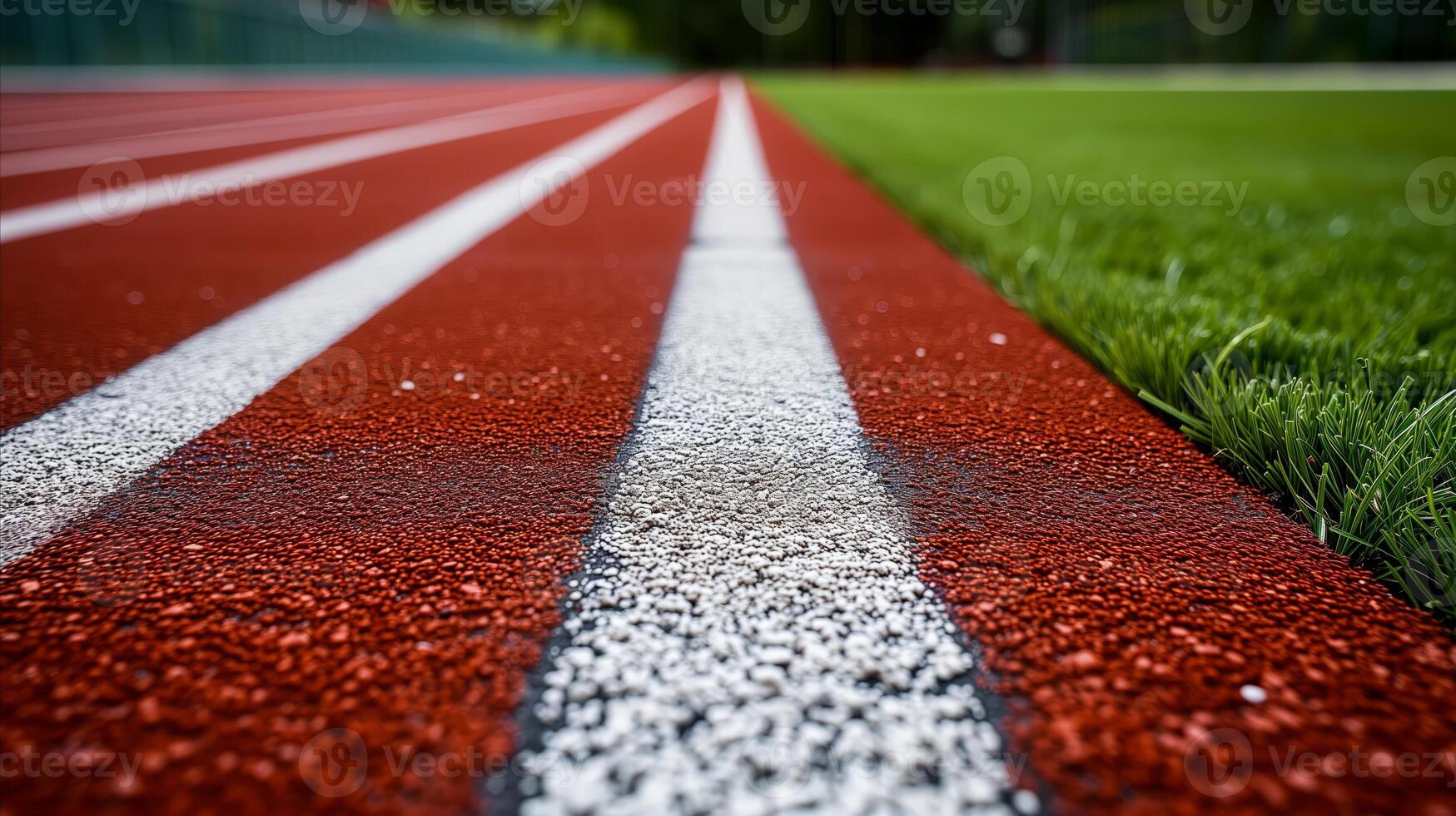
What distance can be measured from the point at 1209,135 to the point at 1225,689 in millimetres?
10706

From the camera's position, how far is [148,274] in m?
3.33

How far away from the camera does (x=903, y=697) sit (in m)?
1.01

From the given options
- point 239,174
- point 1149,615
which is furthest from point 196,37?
point 1149,615

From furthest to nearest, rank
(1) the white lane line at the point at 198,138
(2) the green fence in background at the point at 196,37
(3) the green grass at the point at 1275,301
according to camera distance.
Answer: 1. (2) the green fence in background at the point at 196,37
2. (1) the white lane line at the point at 198,138
3. (3) the green grass at the point at 1275,301

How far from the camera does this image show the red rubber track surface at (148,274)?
90.0 inches

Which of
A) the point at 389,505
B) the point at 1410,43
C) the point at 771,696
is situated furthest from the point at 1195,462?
the point at 1410,43

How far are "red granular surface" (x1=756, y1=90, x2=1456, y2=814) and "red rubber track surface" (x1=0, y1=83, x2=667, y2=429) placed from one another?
1942 mm

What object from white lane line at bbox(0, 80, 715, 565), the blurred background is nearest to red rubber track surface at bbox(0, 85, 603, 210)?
white lane line at bbox(0, 80, 715, 565)

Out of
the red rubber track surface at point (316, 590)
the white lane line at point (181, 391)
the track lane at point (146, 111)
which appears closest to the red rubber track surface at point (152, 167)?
the track lane at point (146, 111)

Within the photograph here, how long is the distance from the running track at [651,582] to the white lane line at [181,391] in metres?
0.01

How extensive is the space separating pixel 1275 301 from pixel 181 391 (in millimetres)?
3168

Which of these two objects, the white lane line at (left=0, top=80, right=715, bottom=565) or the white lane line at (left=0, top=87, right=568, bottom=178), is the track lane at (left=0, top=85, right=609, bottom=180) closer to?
the white lane line at (left=0, top=87, right=568, bottom=178)

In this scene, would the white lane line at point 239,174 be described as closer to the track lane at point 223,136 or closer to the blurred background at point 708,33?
the track lane at point 223,136

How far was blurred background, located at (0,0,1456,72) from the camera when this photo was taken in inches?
749
